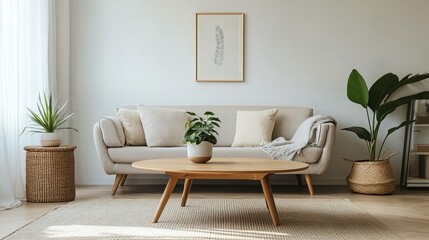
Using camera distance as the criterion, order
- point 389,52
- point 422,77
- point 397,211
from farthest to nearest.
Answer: point 389,52
point 422,77
point 397,211

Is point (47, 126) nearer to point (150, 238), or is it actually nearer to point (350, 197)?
point (150, 238)

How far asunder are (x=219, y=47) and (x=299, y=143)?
1384mm

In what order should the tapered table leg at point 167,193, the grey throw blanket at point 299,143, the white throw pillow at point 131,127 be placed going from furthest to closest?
the white throw pillow at point 131,127, the grey throw blanket at point 299,143, the tapered table leg at point 167,193

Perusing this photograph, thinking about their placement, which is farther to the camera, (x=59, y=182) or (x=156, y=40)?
(x=156, y=40)

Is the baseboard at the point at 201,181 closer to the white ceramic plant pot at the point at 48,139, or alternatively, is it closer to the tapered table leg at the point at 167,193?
the white ceramic plant pot at the point at 48,139

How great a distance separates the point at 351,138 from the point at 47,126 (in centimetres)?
289

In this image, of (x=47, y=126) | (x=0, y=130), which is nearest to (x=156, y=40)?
(x=47, y=126)

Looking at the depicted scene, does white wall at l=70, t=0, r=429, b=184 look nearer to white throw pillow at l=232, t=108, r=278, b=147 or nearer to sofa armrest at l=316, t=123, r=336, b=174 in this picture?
white throw pillow at l=232, t=108, r=278, b=147

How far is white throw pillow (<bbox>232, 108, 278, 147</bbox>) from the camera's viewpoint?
17.2ft

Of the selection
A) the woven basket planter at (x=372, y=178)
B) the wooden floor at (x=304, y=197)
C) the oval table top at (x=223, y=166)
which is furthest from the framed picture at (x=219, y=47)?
the oval table top at (x=223, y=166)

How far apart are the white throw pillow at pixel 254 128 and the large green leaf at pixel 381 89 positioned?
0.88m

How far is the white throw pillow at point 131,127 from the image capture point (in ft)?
16.9

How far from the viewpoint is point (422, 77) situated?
5.30 meters

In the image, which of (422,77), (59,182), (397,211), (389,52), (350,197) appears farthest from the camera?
(389,52)
